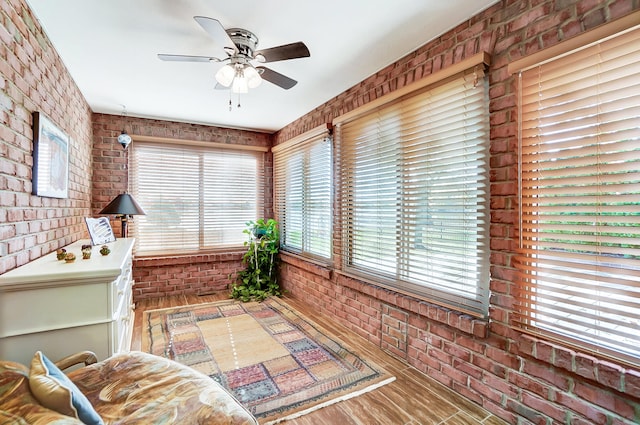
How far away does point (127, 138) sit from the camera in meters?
3.88

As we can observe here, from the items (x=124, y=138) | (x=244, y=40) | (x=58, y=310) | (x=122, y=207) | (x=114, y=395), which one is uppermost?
(x=244, y=40)

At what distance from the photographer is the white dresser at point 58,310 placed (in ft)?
4.60

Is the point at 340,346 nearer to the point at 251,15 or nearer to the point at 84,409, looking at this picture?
the point at 84,409

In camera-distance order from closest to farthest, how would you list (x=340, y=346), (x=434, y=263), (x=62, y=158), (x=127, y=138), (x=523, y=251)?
(x=523, y=251), (x=434, y=263), (x=62, y=158), (x=340, y=346), (x=127, y=138)

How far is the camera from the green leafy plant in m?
4.45

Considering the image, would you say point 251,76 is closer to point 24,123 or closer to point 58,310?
point 24,123

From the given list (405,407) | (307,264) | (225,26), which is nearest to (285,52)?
(225,26)

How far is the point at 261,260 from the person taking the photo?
180 inches

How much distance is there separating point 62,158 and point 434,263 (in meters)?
3.07

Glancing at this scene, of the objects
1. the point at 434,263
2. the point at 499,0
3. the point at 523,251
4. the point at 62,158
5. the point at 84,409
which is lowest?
the point at 84,409

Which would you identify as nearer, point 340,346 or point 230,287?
point 340,346

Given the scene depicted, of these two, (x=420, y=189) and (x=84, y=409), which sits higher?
(x=420, y=189)

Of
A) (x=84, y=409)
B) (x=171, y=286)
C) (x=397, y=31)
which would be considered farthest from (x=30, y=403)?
(x=171, y=286)

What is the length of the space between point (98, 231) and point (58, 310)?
147 cm
